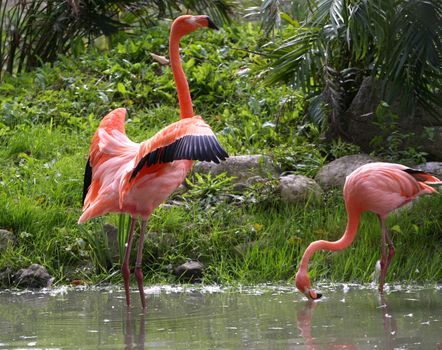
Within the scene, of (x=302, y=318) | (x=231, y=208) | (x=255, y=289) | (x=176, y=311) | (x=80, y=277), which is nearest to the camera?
(x=302, y=318)

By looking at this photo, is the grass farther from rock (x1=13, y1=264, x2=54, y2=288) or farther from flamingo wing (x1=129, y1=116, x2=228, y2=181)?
flamingo wing (x1=129, y1=116, x2=228, y2=181)

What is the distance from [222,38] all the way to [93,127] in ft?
8.73

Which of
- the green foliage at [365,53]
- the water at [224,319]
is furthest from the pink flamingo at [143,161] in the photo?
the green foliage at [365,53]

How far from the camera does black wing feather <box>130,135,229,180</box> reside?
5055mm

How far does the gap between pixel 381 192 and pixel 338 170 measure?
4.82 feet

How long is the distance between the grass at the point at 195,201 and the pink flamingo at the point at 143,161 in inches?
24.8

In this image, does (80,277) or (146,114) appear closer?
(80,277)


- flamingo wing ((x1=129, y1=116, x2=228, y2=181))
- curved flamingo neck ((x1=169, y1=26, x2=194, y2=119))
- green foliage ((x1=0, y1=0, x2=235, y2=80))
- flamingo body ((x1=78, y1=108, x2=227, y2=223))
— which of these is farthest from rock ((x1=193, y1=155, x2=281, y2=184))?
green foliage ((x1=0, y1=0, x2=235, y2=80))

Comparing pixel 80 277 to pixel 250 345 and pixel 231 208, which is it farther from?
pixel 250 345

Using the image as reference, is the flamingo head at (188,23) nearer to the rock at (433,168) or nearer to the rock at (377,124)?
the rock at (377,124)

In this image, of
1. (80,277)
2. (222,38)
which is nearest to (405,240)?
(80,277)

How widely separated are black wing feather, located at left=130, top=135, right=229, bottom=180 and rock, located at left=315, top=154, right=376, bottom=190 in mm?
2436

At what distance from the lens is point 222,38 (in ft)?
36.1

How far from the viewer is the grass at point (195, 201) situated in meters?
6.80
